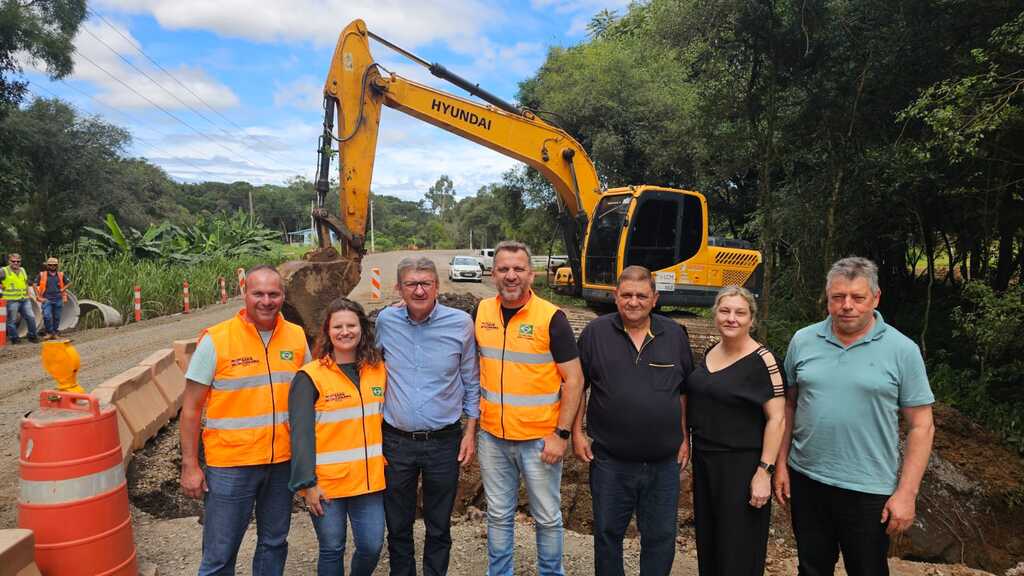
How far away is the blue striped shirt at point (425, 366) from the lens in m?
2.90

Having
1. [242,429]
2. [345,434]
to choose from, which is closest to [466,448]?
[345,434]

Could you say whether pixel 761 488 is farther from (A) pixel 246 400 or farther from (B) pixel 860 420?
(A) pixel 246 400

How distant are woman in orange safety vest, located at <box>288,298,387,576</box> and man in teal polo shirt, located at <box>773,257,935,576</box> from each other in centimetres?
197

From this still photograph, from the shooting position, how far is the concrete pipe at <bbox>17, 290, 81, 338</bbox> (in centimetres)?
1164

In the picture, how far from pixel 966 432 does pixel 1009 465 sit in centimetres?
58

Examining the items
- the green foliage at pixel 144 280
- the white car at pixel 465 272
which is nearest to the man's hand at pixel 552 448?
the green foliage at pixel 144 280

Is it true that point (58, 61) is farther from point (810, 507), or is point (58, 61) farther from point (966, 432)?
point (966, 432)

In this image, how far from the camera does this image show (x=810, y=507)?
2.76 metres

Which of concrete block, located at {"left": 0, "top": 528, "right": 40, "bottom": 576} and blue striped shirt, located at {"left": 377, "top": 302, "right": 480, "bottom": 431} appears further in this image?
blue striped shirt, located at {"left": 377, "top": 302, "right": 480, "bottom": 431}

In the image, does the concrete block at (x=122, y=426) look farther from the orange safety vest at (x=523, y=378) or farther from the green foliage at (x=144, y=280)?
the green foliage at (x=144, y=280)

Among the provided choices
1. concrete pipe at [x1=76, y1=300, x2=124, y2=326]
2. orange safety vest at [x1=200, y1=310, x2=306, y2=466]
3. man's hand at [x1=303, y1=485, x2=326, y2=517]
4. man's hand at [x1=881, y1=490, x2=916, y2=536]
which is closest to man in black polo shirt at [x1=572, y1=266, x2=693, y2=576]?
man's hand at [x1=881, y1=490, x2=916, y2=536]

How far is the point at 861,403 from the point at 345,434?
226 centimetres

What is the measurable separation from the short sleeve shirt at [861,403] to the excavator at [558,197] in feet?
18.2

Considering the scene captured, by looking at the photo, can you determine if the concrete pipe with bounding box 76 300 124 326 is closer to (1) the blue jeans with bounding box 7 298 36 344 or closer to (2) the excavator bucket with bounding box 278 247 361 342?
(1) the blue jeans with bounding box 7 298 36 344
